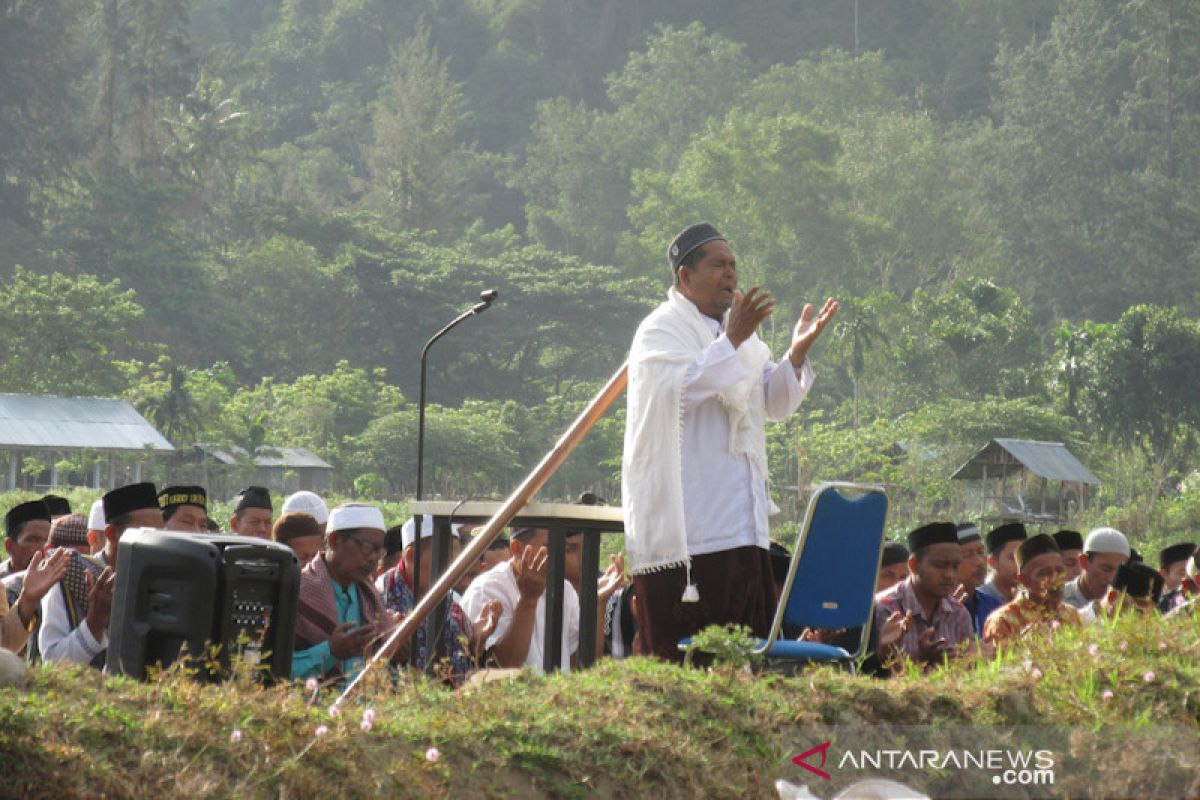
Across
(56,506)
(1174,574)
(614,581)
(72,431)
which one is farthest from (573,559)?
(72,431)

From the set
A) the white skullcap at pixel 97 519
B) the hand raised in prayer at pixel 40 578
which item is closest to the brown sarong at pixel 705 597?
the hand raised in prayer at pixel 40 578

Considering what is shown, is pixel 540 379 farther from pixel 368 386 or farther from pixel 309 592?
pixel 309 592

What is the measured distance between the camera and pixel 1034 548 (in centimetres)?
806

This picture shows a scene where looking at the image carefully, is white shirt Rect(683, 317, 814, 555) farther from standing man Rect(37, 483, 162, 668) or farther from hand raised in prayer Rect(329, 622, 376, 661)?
standing man Rect(37, 483, 162, 668)

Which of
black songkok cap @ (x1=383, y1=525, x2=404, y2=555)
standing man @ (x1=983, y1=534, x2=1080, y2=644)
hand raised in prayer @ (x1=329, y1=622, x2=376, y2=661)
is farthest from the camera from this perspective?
black songkok cap @ (x1=383, y1=525, x2=404, y2=555)

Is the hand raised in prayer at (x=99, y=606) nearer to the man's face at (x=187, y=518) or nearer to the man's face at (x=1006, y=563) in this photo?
the man's face at (x=187, y=518)

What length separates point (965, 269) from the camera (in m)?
62.1

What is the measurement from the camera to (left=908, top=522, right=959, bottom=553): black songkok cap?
7.41 m

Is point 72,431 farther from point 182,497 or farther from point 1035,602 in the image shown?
point 1035,602

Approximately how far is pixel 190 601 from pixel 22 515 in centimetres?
339

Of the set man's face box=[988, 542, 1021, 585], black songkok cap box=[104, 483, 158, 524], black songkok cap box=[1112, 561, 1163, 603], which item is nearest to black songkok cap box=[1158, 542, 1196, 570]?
man's face box=[988, 542, 1021, 585]

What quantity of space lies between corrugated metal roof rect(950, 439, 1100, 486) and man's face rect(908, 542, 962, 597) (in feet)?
73.6

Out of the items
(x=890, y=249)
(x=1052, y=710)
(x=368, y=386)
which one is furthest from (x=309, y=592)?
(x=890, y=249)

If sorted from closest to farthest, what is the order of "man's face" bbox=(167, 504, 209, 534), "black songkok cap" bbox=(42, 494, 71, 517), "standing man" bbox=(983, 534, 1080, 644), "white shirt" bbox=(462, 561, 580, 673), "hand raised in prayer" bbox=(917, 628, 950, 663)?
"standing man" bbox=(983, 534, 1080, 644), "hand raised in prayer" bbox=(917, 628, 950, 663), "man's face" bbox=(167, 504, 209, 534), "white shirt" bbox=(462, 561, 580, 673), "black songkok cap" bbox=(42, 494, 71, 517)
